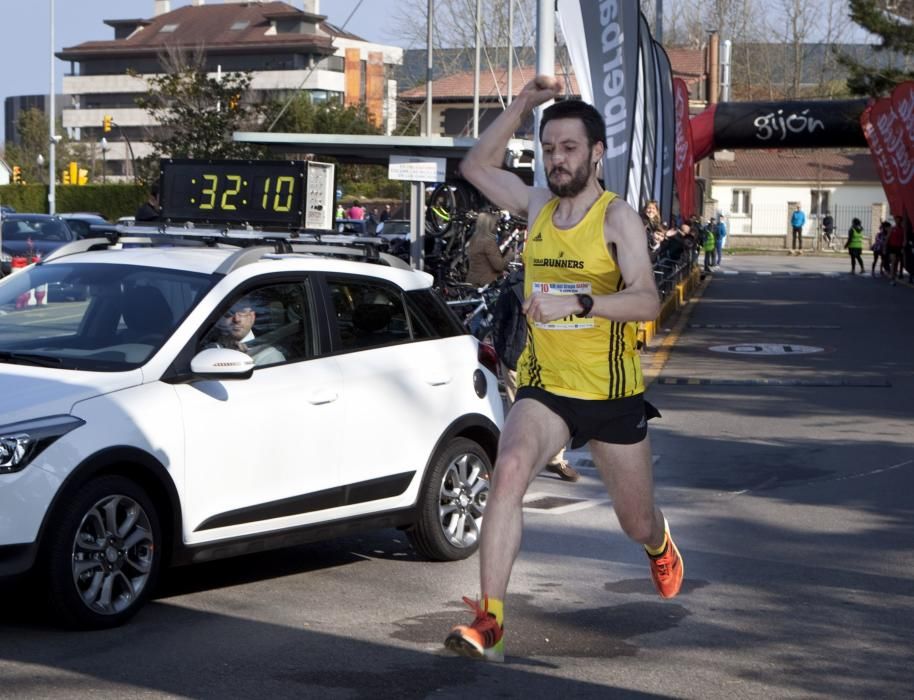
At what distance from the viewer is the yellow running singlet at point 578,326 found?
5770mm

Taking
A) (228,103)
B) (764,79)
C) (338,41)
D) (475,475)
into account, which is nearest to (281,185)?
(475,475)

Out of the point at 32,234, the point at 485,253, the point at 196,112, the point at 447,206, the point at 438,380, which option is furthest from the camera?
the point at 196,112

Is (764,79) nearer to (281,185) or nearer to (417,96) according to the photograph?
(417,96)

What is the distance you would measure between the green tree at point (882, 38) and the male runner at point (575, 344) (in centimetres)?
3083

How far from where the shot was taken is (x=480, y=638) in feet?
17.8

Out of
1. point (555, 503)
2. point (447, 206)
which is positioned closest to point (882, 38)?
point (447, 206)

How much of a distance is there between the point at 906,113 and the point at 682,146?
445cm

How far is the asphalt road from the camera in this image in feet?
18.7

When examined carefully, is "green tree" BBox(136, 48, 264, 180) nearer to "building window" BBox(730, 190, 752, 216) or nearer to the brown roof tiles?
"building window" BBox(730, 190, 752, 216)

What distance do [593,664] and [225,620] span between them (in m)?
1.62

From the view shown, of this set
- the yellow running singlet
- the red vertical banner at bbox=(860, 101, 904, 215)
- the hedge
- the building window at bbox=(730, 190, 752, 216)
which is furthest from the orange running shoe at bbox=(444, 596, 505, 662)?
the building window at bbox=(730, 190, 752, 216)

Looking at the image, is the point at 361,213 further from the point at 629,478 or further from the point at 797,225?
the point at 629,478

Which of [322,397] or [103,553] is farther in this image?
[322,397]

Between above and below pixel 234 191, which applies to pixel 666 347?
below
